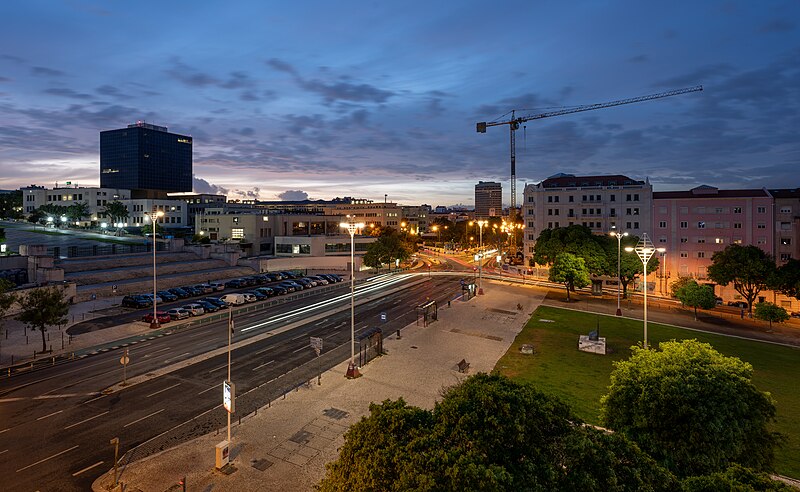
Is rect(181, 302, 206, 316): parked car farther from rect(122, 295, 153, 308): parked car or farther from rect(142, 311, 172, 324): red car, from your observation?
rect(122, 295, 153, 308): parked car

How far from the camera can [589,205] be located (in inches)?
3794

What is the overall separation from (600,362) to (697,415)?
21.6 m

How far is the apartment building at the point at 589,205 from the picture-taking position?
298ft

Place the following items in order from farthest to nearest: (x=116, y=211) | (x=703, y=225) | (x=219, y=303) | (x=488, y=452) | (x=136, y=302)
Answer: (x=116, y=211)
(x=703, y=225)
(x=219, y=303)
(x=136, y=302)
(x=488, y=452)

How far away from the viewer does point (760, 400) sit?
17.7 meters

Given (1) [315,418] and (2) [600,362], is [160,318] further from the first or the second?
(2) [600,362]

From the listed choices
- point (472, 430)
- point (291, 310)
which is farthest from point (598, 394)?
point (291, 310)

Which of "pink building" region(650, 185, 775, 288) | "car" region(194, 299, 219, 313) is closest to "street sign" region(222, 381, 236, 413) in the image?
"car" region(194, 299, 219, 313)

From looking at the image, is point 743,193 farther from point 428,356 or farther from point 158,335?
point 158,335

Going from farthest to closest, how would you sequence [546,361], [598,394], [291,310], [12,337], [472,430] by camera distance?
[291,310] → [12,337] → [546,361] → [598,394] → [472,430]

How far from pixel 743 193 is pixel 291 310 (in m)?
89.1

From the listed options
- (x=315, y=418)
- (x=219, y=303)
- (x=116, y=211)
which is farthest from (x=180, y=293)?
(x=116, y=211)

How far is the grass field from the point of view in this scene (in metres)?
26.7

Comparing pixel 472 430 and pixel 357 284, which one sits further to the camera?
pixel 357 284
